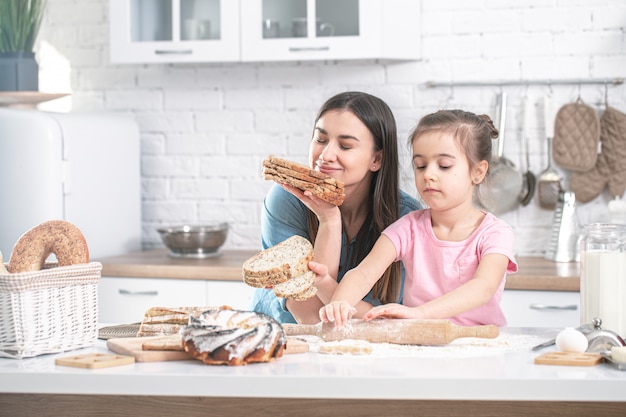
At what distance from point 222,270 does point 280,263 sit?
170cm

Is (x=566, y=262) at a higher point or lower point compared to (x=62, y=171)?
lower

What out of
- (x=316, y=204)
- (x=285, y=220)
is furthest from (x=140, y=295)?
(x=316, y=204)

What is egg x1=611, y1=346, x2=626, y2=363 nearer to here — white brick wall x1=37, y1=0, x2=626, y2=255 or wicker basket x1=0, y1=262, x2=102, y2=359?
wicker basket x1=0, y1=262, x2=102, y2=359

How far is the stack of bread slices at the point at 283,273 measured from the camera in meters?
1.92

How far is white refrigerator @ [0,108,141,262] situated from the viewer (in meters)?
A: 3.67

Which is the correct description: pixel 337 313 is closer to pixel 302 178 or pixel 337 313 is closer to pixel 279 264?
pixel 279 264

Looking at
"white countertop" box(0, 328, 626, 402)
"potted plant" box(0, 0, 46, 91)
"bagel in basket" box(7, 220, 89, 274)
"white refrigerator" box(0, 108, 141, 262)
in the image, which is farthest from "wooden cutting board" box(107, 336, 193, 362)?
"potted plant" box(0, 0, 46, 91)

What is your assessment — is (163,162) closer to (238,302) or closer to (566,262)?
(238,302)

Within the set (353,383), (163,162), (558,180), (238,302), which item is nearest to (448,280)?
(353,383)

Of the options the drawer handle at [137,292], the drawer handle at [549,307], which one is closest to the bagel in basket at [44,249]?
the drawer handle at [137,292]

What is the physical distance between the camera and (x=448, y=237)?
2.26 m

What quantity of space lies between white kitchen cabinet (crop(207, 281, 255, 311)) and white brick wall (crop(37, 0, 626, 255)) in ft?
2.18

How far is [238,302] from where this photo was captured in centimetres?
361

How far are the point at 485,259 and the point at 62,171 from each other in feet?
7.12
